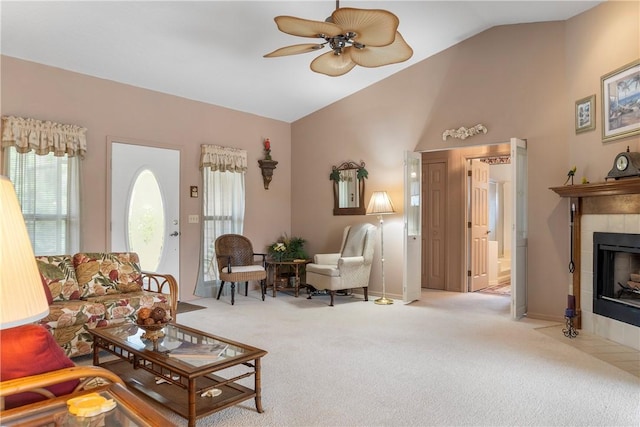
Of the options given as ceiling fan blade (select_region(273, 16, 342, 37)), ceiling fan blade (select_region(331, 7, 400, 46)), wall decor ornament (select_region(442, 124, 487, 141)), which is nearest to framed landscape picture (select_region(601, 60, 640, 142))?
wall decor ornament (select_region(442, 124, 487, 141))

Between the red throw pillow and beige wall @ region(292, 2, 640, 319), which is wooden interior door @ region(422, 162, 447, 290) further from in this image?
the red throw pillow

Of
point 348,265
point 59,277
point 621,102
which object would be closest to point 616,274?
point 621,102

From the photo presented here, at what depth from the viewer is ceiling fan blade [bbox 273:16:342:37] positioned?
294cm

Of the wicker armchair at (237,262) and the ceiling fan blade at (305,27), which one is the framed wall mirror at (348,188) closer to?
the wicker armchair at (237,262)

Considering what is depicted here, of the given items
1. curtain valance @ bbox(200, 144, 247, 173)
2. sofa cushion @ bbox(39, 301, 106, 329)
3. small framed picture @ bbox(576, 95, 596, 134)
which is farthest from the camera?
curtain valance @ bbox(200, 144, 247, 173)

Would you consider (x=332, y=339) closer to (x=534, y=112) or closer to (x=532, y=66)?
(x=534, y=112)

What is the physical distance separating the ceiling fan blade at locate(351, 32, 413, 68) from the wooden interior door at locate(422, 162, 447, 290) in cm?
364

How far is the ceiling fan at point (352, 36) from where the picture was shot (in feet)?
9.43

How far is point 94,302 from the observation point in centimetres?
348

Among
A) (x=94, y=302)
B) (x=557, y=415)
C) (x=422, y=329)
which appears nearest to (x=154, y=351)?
(x=94, y=302)

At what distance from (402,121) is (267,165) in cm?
228

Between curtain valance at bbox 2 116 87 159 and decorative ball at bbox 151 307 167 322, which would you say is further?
curtain valance at bbox 2 116 87 159

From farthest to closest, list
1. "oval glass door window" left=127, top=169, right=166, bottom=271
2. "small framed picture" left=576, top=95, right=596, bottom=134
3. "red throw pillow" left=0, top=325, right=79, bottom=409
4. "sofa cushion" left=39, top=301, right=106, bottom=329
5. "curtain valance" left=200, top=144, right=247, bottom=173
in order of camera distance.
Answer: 1. "curtain valance" left=200, top=144, right=247, bottom=173
2. "oval glass door window" left=127, top=169, right=166, bottom=271
3. "small framed picture" left=576, top=95, right=596, bottom=134
4. "sofa cushion" left=39, top=301, right=106, bottom=329
5. "red throw pillow" left=0, top=325, right=79, bottom=409

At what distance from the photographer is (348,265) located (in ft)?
18.2
